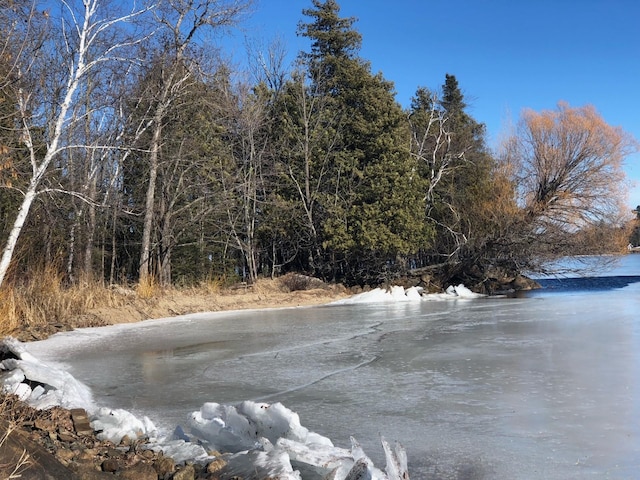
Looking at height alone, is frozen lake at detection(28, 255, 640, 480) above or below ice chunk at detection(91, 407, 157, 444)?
below

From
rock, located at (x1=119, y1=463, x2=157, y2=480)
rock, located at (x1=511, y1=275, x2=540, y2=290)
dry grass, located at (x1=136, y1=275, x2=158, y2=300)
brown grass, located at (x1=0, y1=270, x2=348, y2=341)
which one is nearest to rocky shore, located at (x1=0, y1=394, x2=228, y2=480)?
rock, located at (x1=119, y1=463, x2=157, y2=480)

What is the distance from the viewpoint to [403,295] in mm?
20156

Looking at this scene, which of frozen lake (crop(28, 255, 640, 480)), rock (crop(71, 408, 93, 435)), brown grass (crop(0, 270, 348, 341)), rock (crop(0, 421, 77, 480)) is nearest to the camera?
rock (crop(0, 421, 77, 480))

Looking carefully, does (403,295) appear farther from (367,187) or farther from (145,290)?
(145,290)

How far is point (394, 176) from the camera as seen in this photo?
2141cm

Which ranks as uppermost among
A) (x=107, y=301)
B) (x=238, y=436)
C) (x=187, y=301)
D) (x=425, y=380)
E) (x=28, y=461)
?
(x=107, y=301)

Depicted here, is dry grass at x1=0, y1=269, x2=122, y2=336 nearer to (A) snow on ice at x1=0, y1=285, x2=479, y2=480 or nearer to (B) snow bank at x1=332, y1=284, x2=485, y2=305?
(A) snow on ice at x1=0, y1=285, x2=479, y2=480

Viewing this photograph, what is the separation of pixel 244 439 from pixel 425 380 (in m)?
2.73

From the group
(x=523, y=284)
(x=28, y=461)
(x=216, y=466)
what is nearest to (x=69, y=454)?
(x=28, y=461)

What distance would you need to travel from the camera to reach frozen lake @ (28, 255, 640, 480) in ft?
12.9

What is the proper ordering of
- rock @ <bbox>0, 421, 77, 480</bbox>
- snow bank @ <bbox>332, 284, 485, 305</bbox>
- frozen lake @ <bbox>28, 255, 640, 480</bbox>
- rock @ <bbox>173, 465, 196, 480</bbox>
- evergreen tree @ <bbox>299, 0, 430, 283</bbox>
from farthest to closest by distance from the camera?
evergreen tree @ <bbox>299, 0, 430, 283</bbox>
snow bank @ <bbox>332, 284, 485, 305</bbox>
frozen lake @ <bbox>28, 255, 640, 480</bbox>
rock @ <bbox>173, 465, 196, 480</bbox>
rock @ <bbox>0, 421, 77, 480</bbox>

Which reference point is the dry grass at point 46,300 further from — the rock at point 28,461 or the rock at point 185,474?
the rock at point 185,474

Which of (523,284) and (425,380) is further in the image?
(523,284)

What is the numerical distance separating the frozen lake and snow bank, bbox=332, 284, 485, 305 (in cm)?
643
